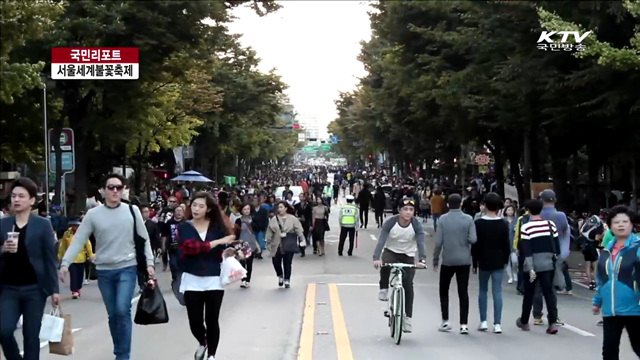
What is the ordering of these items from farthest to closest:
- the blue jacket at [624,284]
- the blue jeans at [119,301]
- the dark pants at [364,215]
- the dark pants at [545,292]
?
the dark pants at [364,215] < the dark pants at [545,292] < the blue jeans at [119,301] < the blue jacket at [624,284]

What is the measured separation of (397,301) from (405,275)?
504mm

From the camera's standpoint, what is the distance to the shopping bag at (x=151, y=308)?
856 centimetres

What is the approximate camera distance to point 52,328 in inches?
306

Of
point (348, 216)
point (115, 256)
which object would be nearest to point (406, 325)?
point (115, 256)

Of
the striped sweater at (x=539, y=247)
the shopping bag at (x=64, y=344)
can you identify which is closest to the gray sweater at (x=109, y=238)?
the shopping bag at (x=64, y=344)

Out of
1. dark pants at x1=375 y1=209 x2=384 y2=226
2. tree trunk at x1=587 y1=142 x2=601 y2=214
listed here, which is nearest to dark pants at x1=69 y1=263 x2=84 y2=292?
tree trunk at x1=587 y1=142 x2=601 y2=214

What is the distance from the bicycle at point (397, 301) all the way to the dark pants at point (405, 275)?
11 centimetres

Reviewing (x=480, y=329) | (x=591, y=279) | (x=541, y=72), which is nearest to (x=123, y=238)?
(x=480, y=329)

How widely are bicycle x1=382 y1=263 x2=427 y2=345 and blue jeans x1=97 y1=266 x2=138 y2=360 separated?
345 cm

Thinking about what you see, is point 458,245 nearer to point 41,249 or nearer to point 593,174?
point 41,249

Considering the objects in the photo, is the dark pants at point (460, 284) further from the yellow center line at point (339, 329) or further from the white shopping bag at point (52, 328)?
the white shopping bag at point (52, 328)

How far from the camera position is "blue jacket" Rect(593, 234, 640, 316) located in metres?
7.63

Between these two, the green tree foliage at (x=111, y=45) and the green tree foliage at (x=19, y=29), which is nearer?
the green tree foliage at (x=19, y=29)
